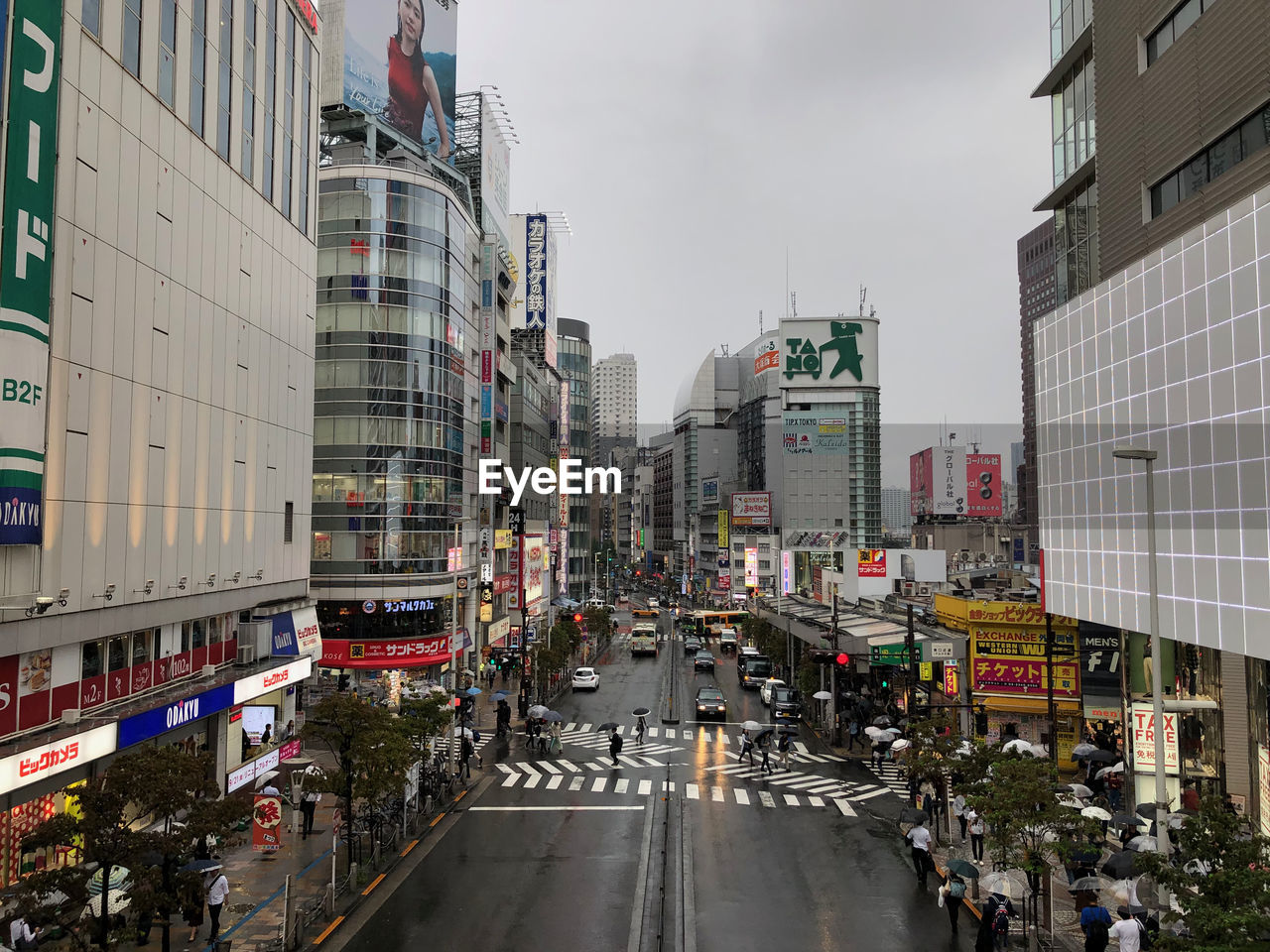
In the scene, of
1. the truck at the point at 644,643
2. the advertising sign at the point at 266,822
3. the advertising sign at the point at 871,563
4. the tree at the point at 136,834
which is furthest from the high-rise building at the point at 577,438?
the tree at the point at 136,834

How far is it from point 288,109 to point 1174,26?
32.2 m

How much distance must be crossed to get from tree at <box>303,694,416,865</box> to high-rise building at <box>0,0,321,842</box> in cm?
537

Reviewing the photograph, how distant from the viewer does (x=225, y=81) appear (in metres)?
30.8

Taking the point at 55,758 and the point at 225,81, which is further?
the point at 225,81

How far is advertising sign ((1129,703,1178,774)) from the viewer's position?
2866 cm

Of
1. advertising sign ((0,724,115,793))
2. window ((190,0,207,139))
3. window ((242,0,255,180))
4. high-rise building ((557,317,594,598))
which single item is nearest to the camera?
advertising sign ((0,724,115,793))

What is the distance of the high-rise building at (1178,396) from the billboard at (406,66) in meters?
44.5

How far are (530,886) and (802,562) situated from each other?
347 ft

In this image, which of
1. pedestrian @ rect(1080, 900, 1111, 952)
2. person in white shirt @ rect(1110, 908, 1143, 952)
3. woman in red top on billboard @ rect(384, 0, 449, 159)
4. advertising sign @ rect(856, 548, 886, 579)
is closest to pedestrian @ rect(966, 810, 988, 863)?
pedestrian @ rect(1080, 900, 1111, 952)

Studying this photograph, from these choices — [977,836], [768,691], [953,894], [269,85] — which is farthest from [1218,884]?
[768,691]

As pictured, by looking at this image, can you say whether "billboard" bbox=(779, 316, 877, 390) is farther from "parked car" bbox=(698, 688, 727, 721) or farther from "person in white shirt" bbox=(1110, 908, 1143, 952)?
"person in white shirt" bbox=(1110, 908, 1143, 952)

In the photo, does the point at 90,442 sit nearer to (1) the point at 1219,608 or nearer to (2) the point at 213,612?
(2) the point at 213,612

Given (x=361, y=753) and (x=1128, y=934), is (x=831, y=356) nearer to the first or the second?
(x=361, y=753)

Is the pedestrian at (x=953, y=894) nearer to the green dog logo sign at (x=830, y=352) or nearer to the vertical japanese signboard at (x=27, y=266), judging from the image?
the vertical japanese signboard at (x=27, y=266)
